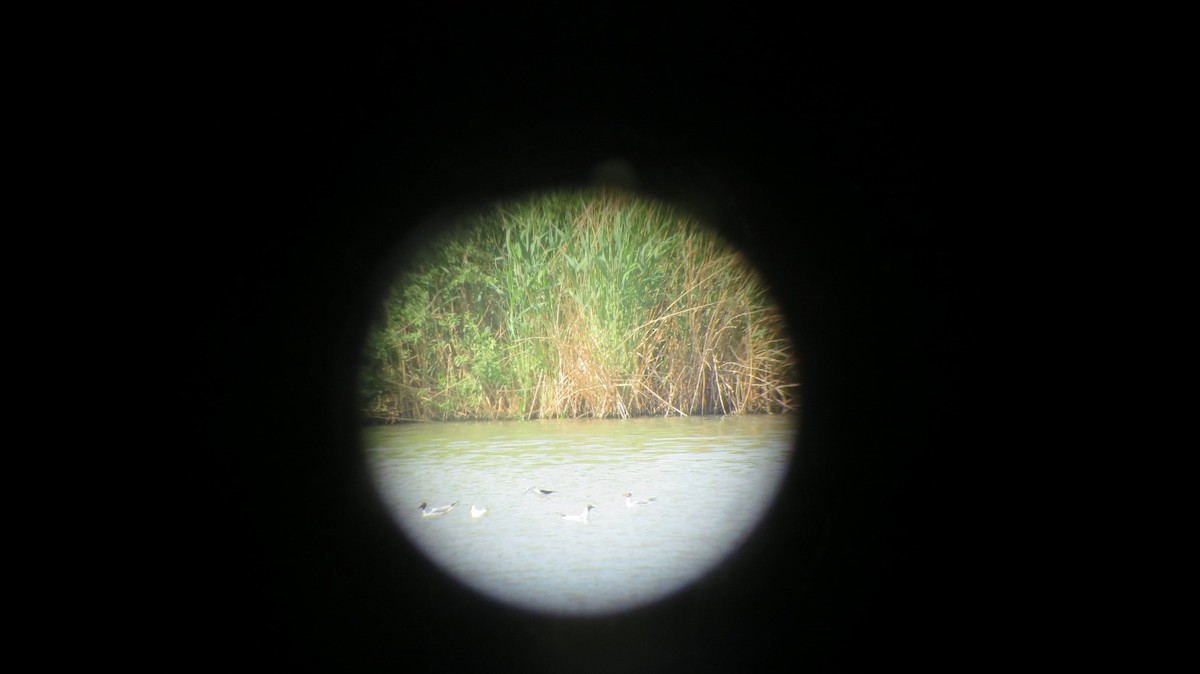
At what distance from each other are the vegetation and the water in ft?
1.65

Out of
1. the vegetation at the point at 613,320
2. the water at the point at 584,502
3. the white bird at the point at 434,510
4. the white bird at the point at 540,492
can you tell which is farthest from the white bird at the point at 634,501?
the vegetation at the point at 613,320

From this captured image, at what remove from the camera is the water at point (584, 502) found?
1193 millimetres

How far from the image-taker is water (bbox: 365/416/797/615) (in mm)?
1193

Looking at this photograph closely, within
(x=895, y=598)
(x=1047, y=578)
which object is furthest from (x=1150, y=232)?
(x=895, y=598)

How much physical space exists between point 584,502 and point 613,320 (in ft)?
5.95

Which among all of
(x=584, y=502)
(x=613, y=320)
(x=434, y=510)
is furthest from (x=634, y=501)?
(x=613, y=320)

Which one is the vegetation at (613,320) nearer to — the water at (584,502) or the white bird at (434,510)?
the water at (584,502)

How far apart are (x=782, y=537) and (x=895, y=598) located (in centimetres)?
22

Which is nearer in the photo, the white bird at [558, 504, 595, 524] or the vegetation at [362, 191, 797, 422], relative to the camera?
the white bird at [558, 504, 595, 524]

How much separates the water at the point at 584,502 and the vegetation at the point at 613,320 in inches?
19.8

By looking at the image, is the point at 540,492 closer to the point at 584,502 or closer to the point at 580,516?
the point at 584,502

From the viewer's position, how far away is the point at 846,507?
50.6 inches

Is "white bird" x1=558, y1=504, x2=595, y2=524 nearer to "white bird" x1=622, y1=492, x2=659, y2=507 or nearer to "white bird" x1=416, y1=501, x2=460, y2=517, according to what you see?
"white bird" x1=622, y1=492, x2=659, y2=507

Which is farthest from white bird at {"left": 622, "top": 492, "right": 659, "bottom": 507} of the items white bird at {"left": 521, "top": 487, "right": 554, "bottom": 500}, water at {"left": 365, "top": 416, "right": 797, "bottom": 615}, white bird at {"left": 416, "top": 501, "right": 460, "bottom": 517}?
white bird at {"left": 416, "top": 501, "right": 460, "bottom": 517}
